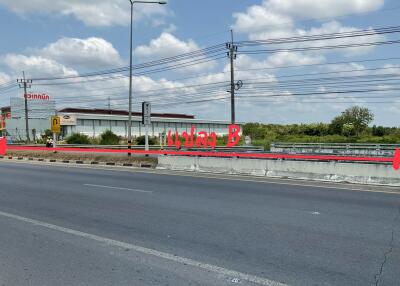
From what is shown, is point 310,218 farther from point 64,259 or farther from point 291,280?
point 64,259

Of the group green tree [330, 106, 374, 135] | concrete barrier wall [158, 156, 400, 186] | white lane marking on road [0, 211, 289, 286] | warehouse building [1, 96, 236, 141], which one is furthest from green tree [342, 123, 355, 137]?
white lane marking on road [0, 211, 289, 286]

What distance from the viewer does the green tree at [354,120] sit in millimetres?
90188

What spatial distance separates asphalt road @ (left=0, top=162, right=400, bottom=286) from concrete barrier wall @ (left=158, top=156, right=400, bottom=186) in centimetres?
252

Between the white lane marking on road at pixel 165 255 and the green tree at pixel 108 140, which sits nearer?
the white lane marking on road at pixel 165 255

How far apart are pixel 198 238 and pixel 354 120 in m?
93.4

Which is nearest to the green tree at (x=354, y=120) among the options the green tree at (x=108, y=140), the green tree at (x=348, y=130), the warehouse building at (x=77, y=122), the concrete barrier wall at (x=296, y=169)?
the green tree at (x=348, y=130)

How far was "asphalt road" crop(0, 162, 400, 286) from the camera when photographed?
500 centimetres

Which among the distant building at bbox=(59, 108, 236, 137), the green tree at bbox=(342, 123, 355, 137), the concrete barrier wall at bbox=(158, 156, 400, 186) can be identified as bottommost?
the concrete barrier wall at bbox=(158, 156, 400, 186)

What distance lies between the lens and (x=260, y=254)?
580 cm

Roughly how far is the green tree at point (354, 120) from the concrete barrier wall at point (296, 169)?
246 ft

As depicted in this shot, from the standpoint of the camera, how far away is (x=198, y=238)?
22.0 ft

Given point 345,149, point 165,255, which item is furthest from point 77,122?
point 165,255

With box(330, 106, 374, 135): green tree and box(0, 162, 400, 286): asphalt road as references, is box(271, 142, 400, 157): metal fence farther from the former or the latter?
box(330, 106, 374, 135): green tree

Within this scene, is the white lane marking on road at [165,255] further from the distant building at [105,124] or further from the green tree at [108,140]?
the distant building at [105,124]
